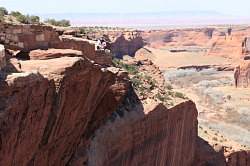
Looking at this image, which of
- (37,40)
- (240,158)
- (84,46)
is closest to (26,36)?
(37,40)

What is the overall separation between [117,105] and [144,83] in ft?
27.7

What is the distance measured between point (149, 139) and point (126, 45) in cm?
8074

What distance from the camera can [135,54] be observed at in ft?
340

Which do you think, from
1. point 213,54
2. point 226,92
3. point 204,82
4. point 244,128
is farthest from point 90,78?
point 213,54

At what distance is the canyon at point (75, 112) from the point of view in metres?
13.5

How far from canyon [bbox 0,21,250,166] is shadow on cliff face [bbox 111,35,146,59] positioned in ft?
230

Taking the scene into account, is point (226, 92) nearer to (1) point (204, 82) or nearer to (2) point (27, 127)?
(1) point (204, 82)

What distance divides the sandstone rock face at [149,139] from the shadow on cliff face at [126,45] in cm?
6943

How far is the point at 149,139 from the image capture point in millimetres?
21922

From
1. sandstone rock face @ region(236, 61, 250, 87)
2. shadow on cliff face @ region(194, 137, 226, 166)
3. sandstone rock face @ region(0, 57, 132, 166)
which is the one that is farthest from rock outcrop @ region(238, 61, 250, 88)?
sandstone rock face @ region(0, 57, 132, 166)

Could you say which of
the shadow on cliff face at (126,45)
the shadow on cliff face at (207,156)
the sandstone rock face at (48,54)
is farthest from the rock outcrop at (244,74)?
the sandstone rock face at (48,54)

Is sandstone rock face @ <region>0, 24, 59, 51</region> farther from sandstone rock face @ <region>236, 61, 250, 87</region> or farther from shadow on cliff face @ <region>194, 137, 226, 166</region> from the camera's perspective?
sandstone rock face @ <region>236, 61, 250, 87</region>

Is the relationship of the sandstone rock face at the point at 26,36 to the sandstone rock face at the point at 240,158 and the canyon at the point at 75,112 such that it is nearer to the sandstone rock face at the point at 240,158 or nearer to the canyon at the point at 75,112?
the canyon at the point at 75,112

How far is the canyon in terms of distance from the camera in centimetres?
1345
